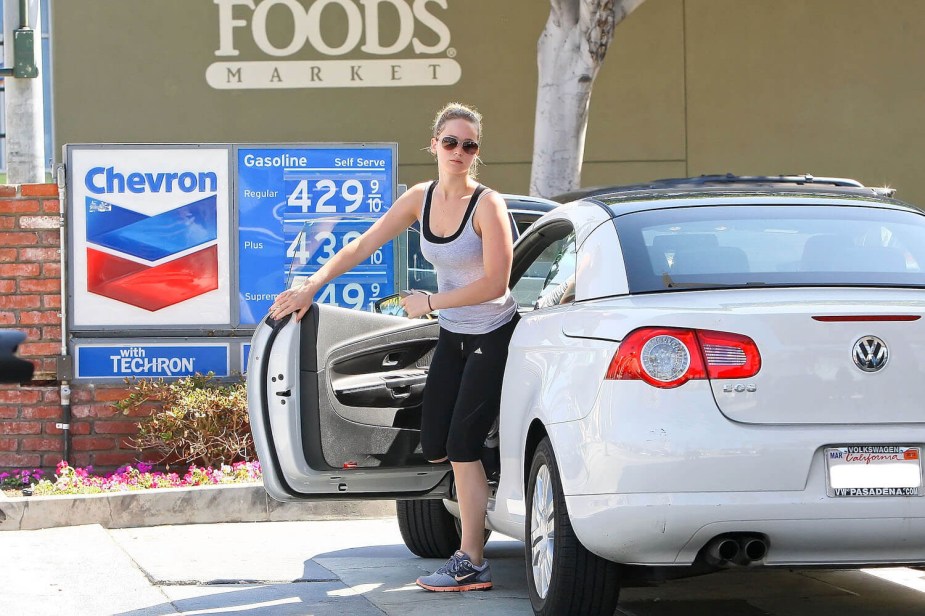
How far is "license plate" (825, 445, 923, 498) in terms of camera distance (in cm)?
421

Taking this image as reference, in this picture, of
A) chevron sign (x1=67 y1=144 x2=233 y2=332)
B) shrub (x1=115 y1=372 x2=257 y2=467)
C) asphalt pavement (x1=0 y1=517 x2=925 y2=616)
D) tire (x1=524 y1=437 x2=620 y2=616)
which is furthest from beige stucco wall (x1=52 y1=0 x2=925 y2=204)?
tire (x1=524 y1=437 x2=620 y2=616)

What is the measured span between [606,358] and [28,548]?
13.0 feet

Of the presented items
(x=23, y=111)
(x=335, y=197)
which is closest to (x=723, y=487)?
(x=335, y=197)

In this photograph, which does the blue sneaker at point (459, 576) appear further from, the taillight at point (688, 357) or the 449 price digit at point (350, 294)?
the 449 price digit at point (350, 294)

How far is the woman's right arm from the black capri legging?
1.66 feet

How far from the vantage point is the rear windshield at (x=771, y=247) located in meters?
4.64

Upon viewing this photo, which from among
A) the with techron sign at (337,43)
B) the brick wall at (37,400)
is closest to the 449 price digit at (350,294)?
the brick wall at (37,400)

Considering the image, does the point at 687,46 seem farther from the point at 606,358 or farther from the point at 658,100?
the point at 606,358

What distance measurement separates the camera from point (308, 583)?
6.11m

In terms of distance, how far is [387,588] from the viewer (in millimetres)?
5930

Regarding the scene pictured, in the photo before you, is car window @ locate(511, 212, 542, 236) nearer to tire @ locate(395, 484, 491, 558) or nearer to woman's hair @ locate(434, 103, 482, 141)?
tire @ locate(395, 484, 491, 558)

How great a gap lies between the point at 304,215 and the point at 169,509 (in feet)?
8.00

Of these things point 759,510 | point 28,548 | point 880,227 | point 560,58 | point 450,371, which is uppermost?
point 560,58

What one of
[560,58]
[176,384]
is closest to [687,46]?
[560,58]
